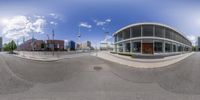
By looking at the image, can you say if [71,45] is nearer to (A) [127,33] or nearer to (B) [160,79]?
(A) [127,33]

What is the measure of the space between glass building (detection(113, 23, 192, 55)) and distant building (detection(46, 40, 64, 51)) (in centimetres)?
120

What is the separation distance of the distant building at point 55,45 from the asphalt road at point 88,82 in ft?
1.83

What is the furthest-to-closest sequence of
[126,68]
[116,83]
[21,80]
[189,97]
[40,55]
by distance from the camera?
[126,68] < [21,80] < [116,83] < [40,55] < [189,97]

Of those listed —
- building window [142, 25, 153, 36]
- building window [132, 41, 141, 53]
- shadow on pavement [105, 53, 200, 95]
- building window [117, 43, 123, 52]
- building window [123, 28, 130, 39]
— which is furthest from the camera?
shadow on pavement [105, 53, 200, 95]

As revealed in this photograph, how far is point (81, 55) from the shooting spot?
11.7 ft

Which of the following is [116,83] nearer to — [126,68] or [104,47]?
[126,68]

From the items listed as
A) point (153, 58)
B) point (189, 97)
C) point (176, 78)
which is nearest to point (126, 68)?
point (153, 58)

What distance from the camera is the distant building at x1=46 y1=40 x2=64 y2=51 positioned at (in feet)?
10.3

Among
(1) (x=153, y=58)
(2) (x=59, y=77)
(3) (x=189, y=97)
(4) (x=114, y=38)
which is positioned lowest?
(3) (x=189, y=97)

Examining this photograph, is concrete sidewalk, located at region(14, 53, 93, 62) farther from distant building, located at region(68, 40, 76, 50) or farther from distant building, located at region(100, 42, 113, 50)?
distant building, located at region(100, 42, 113, 50)

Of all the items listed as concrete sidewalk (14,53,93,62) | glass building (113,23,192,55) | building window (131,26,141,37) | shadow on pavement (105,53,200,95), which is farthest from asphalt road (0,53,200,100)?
building window (131,26,141,37)

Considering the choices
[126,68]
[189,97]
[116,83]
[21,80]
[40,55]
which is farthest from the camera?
[126,68]

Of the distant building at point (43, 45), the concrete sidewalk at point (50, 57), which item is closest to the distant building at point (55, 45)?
the distant building at point (43, 45)

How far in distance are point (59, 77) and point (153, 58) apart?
252 centimetres
